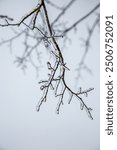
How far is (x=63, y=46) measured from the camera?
7.06ft

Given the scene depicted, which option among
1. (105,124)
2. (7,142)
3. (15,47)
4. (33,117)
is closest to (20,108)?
(33,117)

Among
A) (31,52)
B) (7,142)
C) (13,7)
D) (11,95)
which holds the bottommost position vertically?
(7,142)

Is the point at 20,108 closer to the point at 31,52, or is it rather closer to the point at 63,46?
the point at 31,52

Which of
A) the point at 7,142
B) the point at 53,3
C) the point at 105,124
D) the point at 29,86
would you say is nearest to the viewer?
the point at 105,124

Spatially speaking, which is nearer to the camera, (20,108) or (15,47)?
(15,47)

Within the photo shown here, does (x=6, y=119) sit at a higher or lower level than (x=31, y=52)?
lower

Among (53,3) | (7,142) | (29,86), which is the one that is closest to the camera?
(53,3)

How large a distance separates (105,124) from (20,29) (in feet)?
3.04

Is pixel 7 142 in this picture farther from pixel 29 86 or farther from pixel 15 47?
pixel 15 47

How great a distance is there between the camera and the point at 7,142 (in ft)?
8.21

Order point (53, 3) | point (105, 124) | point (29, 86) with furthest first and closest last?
point (29, 86), point (53, 3), point (105, 124)

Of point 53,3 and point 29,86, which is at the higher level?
point 53,3

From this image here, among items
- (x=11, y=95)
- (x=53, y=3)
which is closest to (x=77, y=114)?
(x=11, y=95)

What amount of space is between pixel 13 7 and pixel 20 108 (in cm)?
80
